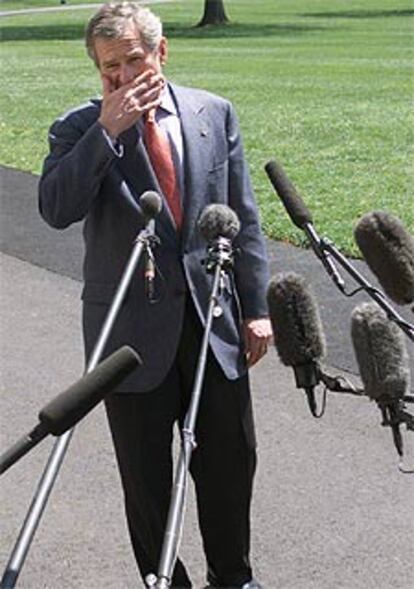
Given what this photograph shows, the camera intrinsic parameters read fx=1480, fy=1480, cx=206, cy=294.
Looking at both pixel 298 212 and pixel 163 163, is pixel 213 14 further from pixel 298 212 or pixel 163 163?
pixel 298 212

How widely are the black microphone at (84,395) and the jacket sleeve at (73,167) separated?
5.59 feet

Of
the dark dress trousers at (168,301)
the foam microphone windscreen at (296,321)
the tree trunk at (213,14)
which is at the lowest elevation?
the tree trunk at (213,14)

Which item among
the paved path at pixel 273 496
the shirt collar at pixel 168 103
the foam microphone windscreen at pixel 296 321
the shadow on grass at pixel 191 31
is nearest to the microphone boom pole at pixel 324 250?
the foam microphone windscreen at pixel 296 321

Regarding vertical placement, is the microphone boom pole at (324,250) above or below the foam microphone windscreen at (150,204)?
above

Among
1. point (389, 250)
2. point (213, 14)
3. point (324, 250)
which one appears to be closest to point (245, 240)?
point (324, 250)

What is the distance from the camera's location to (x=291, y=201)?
383 centimetres

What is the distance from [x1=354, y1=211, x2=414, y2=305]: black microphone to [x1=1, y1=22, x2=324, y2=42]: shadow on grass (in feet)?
111

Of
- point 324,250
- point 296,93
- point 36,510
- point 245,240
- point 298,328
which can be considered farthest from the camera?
point 296,93

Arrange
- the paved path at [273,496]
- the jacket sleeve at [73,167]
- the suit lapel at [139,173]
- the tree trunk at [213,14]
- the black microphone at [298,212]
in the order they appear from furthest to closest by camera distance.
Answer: the tree trunk at [213,14]
the paved path at [273,496]
the suit lapel at [139,173]
the jacket sleeve at [73,167]
the black microphone at [298,212]

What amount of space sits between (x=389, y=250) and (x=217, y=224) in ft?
2.39

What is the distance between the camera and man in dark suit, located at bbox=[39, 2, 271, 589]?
13.6ft

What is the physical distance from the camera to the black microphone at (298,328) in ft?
11.1

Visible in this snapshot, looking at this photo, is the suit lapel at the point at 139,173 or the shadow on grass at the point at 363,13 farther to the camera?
the shadow on grass at the point at 363,13

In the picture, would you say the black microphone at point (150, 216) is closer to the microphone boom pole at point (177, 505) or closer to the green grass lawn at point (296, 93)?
the microphone boom pole at point (177, 505)
